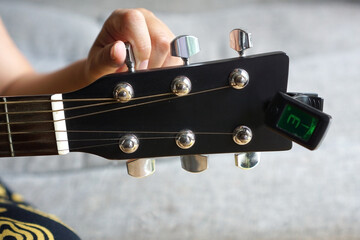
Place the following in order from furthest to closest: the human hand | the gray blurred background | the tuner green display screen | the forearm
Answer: the gray blurred background < the forearm < the human hand < the tuner green display screen

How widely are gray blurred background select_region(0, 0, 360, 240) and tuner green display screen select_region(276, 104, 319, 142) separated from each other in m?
0.33

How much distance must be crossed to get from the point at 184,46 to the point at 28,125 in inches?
8.5

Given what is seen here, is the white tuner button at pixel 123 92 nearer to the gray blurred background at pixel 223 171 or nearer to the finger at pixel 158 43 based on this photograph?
the finger at pixel 158 43

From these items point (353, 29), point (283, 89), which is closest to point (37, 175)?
point (283, 89)

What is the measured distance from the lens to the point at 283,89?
1.71 ft

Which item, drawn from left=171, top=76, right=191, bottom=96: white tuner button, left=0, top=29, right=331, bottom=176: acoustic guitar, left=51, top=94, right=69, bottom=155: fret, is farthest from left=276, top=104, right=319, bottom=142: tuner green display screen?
left=51, top=94, right=69, bottom=155: fret

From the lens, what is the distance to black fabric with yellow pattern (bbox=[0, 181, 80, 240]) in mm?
623

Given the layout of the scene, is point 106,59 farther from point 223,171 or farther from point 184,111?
point 223,171

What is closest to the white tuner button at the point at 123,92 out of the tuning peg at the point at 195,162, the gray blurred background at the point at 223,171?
the tuning peg at the point at 195,162

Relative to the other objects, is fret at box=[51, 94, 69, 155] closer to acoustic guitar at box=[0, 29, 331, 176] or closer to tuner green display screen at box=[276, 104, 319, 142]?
acoustic guitar at box=[0, 29, 331, 176]

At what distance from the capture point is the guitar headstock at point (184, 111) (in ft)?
1.72

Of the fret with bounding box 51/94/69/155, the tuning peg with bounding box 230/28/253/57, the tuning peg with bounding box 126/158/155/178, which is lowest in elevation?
the tuning peg with bounding box 126/158/155/178

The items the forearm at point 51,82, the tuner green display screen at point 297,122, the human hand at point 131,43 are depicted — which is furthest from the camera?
the forearm at point 51,82

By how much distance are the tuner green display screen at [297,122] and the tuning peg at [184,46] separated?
0.40 feet
